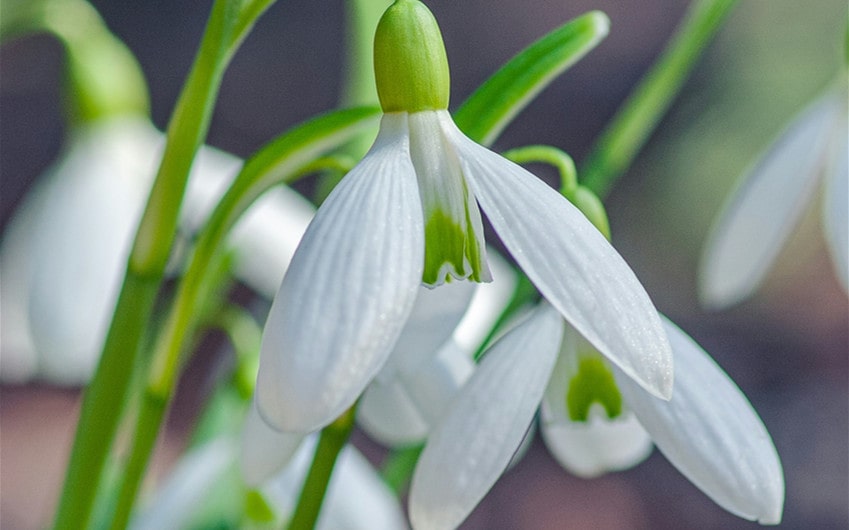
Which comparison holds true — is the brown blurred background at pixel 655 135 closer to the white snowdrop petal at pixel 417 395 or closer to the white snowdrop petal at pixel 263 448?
the white snowdrop petal at pixel 417 395

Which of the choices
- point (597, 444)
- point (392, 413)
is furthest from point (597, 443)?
point (392, 413)

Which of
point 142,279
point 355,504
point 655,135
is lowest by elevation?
point 655,135

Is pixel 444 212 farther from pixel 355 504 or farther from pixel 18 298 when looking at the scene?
pixel 18 298

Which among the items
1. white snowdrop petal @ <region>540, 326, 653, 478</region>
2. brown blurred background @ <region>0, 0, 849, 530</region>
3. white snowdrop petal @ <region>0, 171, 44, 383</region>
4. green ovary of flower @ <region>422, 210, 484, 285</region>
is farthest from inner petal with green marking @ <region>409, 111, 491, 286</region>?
brown blurred background @ <region>0, 0, 849, 530</region>

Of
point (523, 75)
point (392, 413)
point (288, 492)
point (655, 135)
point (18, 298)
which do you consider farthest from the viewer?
point (655, 135)

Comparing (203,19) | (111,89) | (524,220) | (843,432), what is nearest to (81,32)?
(111,89)

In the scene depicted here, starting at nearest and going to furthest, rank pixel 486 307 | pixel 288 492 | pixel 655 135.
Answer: pixel 288 492
pixel 486 307
pixel 655 135

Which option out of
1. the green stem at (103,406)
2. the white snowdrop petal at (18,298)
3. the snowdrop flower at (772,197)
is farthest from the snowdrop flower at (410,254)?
the white snowdrop petal at (18,298)
